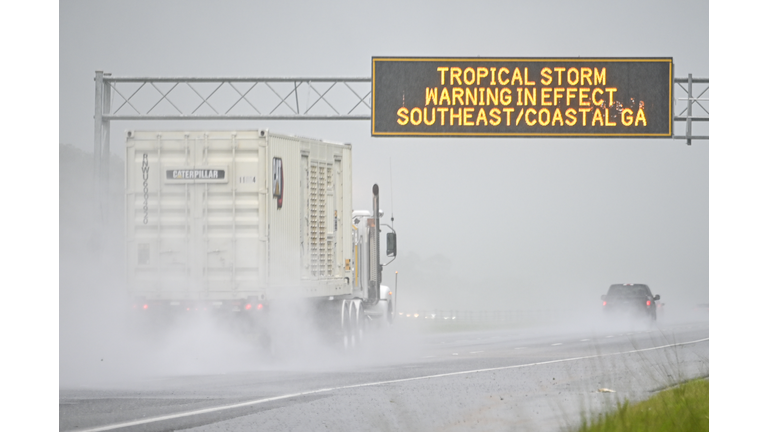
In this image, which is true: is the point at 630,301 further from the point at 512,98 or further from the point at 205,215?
the point at 205,215

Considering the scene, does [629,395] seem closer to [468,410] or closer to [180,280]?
[468,410]

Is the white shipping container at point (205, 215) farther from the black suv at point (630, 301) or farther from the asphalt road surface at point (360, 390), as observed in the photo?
the black suv at point (630, 301)

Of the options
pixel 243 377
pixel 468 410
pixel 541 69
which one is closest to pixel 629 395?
pixel 468 410

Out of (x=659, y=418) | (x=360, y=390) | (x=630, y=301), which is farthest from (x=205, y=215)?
(x=630, y=301)

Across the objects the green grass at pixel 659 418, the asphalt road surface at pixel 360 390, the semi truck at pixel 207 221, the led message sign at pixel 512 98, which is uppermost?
the led message sign at pixel 512 98

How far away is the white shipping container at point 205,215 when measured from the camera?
2012 centimetres

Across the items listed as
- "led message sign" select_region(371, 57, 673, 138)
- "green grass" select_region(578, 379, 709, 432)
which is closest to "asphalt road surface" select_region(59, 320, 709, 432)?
"green grass" select_region(578, 379, 709, 432)

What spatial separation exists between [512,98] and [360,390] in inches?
391

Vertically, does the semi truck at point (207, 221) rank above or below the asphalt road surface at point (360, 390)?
above

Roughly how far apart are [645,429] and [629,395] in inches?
193

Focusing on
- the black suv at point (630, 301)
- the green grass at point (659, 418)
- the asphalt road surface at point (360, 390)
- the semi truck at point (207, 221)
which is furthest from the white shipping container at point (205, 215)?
the black suv at point (630, 301)

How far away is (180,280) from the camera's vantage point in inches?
793

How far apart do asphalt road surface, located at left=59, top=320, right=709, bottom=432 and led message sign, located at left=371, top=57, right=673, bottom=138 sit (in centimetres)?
499

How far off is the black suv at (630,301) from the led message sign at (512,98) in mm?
21424
